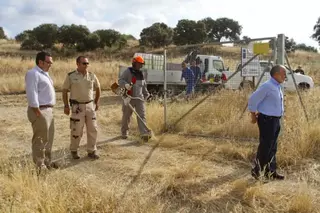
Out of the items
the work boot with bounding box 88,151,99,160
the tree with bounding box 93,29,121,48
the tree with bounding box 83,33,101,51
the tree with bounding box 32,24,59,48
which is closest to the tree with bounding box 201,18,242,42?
the tree with bounding box 93,29,121,48

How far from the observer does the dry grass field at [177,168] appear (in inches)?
171

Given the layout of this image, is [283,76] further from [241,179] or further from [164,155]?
[164,155]

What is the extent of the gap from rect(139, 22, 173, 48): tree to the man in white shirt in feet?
125

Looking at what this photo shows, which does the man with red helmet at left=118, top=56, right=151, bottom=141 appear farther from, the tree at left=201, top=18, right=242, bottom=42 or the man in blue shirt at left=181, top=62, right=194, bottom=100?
the tree at left=201, top=18, right=242, bottom=42

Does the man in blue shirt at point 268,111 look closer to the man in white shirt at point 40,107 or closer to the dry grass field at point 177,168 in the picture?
the dry grass field at point 177,168

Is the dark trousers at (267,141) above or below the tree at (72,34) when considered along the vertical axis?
below

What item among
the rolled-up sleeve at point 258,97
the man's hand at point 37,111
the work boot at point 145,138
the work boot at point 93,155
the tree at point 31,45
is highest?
the tree at point 31,45

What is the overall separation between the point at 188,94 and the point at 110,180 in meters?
4.57

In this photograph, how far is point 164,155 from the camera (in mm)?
6848

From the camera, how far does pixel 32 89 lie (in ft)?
17.2

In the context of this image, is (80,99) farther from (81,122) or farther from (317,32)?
(317,32)

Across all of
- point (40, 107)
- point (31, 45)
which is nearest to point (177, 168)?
point (40, 107)

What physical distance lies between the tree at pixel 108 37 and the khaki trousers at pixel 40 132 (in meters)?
38.3

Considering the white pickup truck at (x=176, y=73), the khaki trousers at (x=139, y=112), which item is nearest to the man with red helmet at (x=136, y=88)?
the khaki trousers at (x=139, y=112)
